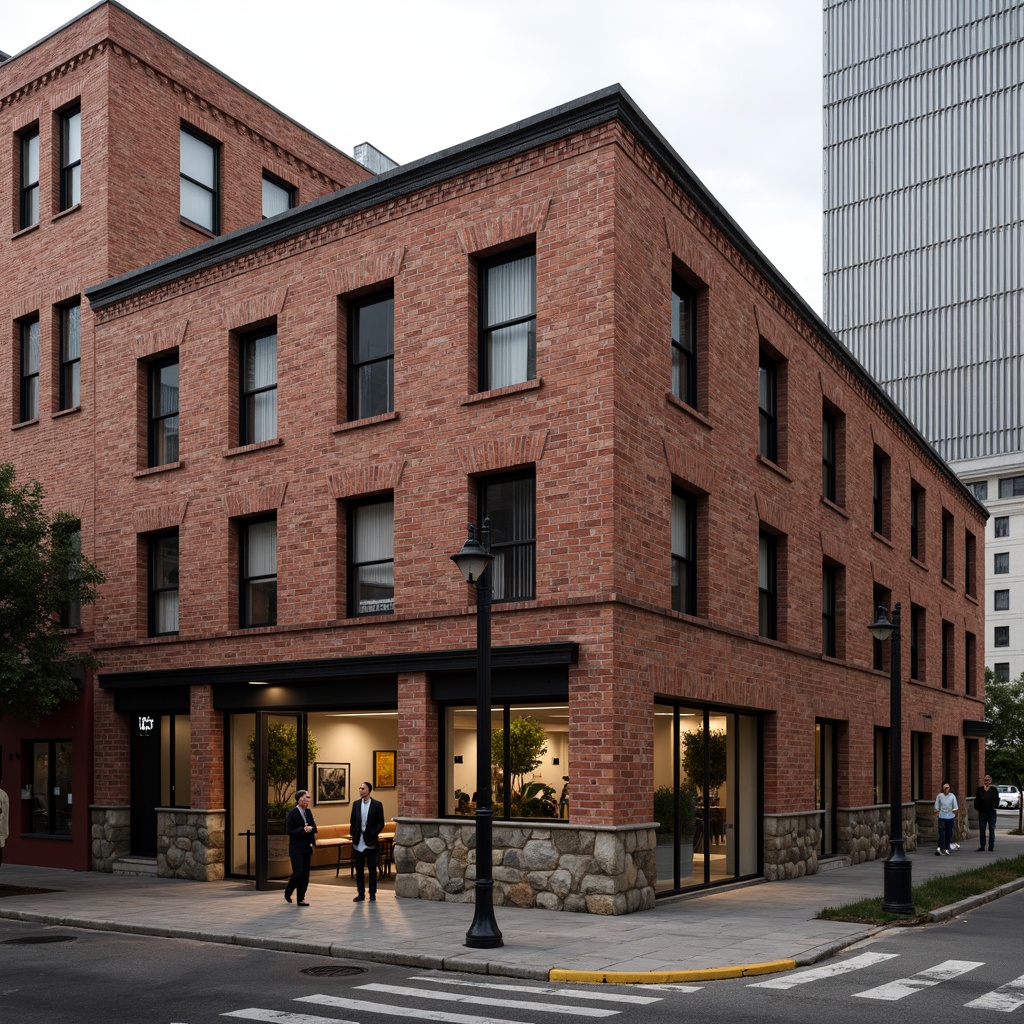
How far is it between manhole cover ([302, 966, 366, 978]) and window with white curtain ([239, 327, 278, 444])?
34.1 ft

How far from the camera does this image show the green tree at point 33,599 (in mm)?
19781

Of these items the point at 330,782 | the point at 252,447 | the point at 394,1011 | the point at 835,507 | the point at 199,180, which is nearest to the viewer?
the point at 394,1011

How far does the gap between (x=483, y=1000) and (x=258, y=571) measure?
11.4 m

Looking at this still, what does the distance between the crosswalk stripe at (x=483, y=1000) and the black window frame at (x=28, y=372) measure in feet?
57.4

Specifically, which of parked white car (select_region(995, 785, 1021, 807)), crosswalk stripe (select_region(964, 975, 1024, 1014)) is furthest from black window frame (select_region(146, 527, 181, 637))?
parked white car (select_region(995, 785, 1021, 807))

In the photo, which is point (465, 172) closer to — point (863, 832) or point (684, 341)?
point (684, 341)

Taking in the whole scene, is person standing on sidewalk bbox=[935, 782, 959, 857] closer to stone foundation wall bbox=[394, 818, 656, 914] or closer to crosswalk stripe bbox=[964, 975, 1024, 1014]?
stone foundation wall bbox=[394, 818, 656, 914]

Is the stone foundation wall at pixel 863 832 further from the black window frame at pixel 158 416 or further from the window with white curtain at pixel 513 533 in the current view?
the black window frame at pixel 158 416

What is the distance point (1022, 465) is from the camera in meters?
91.2

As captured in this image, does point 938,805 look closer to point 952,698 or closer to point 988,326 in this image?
point 952,698

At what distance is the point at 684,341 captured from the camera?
64.1 ft

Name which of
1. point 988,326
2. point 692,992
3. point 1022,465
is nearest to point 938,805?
point 692,992

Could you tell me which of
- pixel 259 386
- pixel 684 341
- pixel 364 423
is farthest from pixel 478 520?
pixel 259 386

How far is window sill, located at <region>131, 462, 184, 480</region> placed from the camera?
21781 mm
